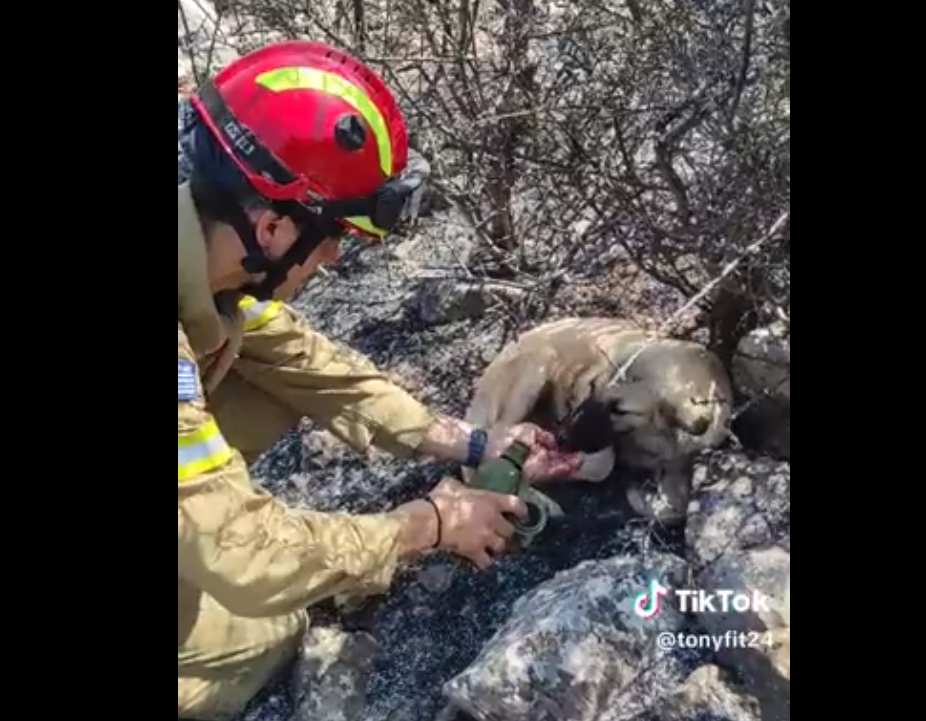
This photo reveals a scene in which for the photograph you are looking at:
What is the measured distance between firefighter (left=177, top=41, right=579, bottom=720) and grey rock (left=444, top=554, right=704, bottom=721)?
0.49ft

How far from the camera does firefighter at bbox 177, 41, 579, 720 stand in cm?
193

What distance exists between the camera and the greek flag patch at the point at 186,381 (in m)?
1.96

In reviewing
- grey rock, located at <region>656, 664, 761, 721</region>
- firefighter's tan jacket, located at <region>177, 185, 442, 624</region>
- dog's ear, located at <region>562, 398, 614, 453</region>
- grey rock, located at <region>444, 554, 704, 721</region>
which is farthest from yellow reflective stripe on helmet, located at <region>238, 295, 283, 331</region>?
grey rock, located at <region>656, 664, 761, 721</region>

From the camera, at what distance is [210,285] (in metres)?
2.05

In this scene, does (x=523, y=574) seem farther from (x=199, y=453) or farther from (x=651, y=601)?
(x=199, y=453)

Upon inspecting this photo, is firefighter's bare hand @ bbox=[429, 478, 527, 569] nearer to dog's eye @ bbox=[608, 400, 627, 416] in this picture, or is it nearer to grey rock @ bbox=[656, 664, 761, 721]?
dog's eye @ bbox=[608, 400, 627, 416]

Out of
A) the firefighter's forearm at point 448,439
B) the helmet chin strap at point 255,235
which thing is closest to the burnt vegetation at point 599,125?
the firefighter's forearm at point 448,439

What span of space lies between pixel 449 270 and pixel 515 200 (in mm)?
176

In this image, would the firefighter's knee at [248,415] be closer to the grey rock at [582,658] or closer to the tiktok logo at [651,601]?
the grey rock at [582,658]
